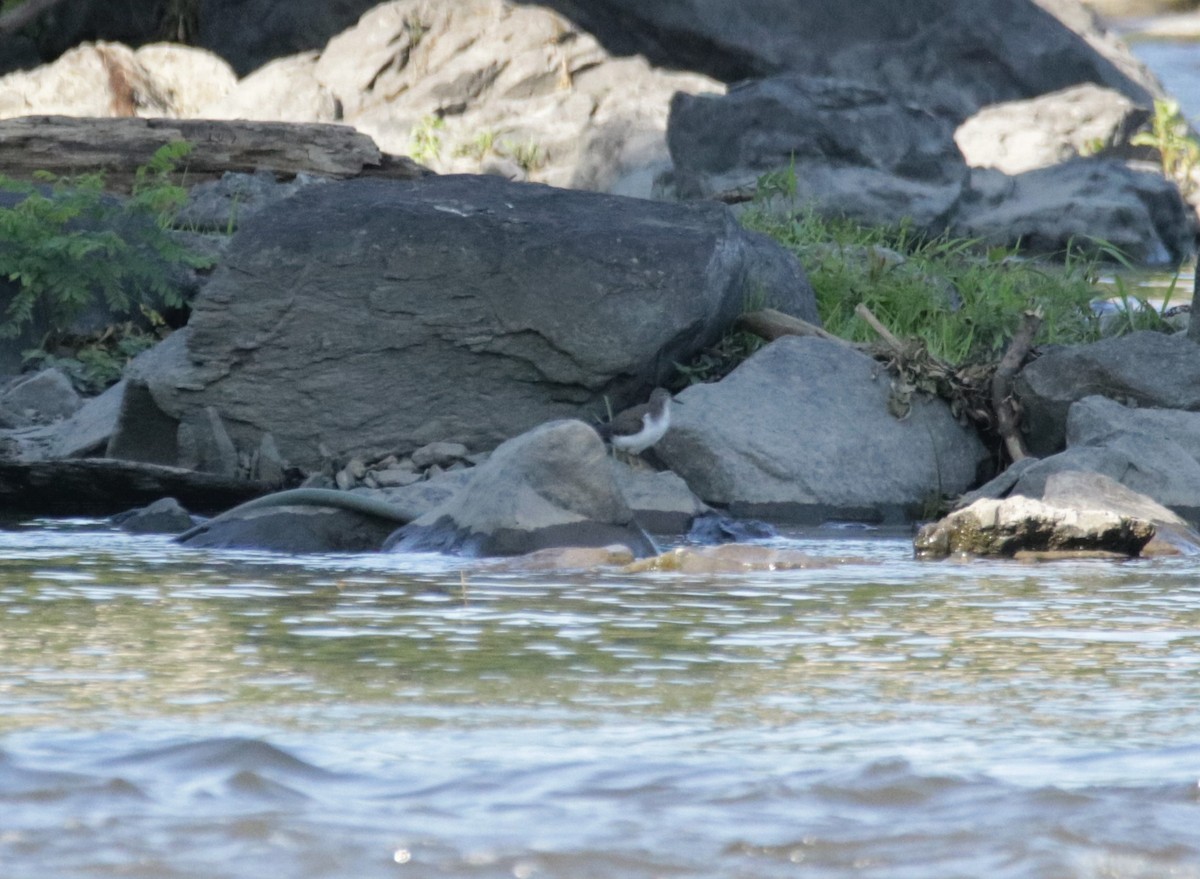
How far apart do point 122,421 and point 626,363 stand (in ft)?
7.21

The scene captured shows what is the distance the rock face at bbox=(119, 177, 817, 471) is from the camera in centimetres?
817

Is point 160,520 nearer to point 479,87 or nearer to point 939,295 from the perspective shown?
point 939,295

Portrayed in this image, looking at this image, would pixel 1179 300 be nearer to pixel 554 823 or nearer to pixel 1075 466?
pixel 1075 466

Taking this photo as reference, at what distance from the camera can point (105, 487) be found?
7488mm

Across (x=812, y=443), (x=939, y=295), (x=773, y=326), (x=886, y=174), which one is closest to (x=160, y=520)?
(x=812, y=443)

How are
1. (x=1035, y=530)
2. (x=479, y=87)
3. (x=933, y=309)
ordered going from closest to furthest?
(x=1035, y=530)
(x=933, y=309)
(x=479, y=87)

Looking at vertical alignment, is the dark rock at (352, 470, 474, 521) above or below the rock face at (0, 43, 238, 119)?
below

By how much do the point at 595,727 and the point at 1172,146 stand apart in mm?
22760

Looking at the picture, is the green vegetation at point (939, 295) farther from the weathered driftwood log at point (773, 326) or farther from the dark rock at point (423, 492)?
the dark rock at point (423, 492)

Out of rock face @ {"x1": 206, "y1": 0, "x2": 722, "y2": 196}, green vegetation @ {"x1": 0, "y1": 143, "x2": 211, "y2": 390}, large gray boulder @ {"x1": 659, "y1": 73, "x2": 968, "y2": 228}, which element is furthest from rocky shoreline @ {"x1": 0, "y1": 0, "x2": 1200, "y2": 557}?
rock face @ {"x1": 206, "y1": 0, "x2": 722, "y2": 196}

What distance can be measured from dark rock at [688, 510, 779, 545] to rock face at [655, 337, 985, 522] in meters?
0.51

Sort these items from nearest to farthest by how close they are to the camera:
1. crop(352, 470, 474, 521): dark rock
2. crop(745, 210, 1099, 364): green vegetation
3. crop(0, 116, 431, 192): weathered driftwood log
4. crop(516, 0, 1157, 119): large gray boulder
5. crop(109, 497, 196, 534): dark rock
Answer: crop(109, 497, 196, 534): dark rock
crop(352, 470, 474, 521): dark rock
crop(745, 210, 1099, 364): green vegetation
crop(0, 116, 431, 192): weathered driftwood log
crop(516, 0, 1157, 119): large gray boulder

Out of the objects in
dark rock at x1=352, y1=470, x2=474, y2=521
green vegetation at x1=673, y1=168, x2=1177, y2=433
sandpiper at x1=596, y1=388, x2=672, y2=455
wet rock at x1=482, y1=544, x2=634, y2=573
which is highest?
green vegetation at x1=673, y1=168, x2=1177, y2=433

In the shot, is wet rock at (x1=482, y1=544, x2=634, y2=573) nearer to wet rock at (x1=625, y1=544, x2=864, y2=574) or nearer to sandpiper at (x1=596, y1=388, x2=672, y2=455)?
wet rock at (x1=625, y1=544, x2=864, y2=574)
